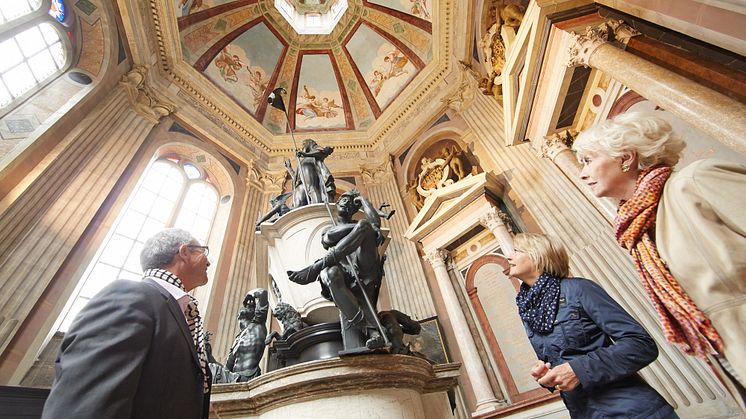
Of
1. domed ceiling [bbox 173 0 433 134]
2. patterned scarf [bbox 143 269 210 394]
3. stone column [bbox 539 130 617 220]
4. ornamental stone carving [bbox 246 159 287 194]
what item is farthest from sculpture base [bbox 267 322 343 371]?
domed ceiling [bbox 173 0 433 134]

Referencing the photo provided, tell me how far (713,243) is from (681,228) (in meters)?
0.09

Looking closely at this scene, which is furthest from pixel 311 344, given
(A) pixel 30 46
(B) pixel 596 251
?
(A) pixel 30 46

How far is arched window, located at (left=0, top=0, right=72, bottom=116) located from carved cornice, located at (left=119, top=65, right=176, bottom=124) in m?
0.92

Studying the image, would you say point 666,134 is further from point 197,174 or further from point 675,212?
point 197,174

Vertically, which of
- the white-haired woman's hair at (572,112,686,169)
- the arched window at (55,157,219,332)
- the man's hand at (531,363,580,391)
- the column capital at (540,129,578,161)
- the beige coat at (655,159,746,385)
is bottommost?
the man's hand at (531,363,580,391)

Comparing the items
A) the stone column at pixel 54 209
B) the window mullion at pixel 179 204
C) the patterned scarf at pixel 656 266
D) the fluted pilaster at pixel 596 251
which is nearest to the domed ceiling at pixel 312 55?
the window mullion at pixel 179 204

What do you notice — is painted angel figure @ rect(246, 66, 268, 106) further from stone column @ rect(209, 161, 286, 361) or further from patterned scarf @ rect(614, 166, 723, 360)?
patterned scarf @ rect(614, 166, 723, 360)

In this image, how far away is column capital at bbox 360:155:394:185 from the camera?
8719mm

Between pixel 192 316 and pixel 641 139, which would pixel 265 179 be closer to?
pixel 192 316

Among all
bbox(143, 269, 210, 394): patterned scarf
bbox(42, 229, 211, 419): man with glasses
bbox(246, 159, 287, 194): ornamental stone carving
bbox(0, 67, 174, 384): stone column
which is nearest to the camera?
bbox(42, 229, 211, 419): man with glasses

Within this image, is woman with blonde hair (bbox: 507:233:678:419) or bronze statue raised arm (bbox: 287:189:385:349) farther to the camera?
bronze statue raised arm (bbox: 287:189:385:349)

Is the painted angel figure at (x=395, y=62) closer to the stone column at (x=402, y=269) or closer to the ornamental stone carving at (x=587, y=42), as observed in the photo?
the stone column at (x=402, y=269)

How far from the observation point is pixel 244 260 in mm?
6539

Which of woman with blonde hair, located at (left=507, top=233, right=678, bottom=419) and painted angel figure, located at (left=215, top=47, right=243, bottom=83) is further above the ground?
painted angel figure, located at (left=215, top=47, right=243, bottom=83)
